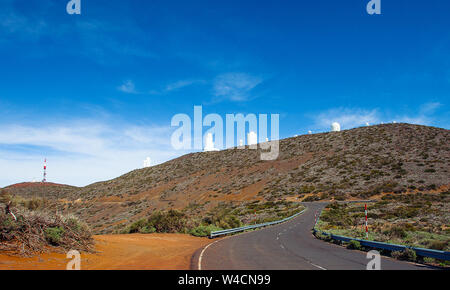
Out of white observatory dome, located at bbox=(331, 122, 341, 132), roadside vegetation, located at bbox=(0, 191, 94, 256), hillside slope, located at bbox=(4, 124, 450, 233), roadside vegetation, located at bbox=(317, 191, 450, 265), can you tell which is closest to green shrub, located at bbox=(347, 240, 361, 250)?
roadside vegetation, located at bbox=(317, 191, 450, 265)

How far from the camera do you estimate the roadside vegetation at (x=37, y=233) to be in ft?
33.6

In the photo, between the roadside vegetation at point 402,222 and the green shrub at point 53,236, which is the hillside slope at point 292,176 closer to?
the roadside vegetation at point 402,222

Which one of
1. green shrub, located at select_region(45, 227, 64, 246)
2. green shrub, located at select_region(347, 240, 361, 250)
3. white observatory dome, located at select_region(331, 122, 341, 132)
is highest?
white observatory dome, located at select_region(331, 122, 341, 132)

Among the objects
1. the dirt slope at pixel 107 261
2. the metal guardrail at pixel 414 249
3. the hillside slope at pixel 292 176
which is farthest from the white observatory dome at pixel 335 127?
the dirt slope at pixel 107 261

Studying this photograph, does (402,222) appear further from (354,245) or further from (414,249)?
(414,249)

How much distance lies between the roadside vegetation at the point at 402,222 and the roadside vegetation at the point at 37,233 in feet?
44.7

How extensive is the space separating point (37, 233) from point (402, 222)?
26782 millimetres

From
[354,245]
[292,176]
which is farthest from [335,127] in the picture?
[354,245]

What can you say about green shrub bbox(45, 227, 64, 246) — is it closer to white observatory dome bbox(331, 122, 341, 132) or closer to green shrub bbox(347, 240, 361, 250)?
green shrub bbox(347, 240, 361, 250)

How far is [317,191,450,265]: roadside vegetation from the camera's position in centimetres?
1532

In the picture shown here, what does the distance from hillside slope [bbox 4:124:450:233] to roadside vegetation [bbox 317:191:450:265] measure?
11.1 meters
